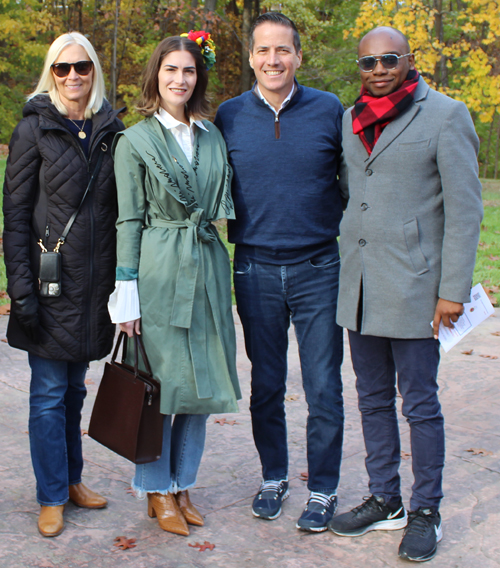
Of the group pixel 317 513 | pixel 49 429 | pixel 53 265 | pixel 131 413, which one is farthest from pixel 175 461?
pixel 53 265

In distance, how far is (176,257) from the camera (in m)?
3.03

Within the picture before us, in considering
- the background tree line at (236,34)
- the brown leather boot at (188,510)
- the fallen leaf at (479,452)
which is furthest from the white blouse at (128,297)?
the background tree line at (236,34)

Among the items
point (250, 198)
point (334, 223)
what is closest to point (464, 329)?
point (334, 223)

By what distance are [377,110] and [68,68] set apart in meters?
1.41

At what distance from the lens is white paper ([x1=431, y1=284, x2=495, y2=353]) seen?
2.87 metres

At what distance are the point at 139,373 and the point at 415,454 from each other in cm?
131

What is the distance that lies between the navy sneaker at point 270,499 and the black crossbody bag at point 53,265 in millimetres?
1415

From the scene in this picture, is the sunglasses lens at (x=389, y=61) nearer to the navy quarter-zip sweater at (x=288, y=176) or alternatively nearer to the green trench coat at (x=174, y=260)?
Result: the navy quarter-zip sweater at (x=288, y=176)

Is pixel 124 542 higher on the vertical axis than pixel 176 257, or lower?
lower

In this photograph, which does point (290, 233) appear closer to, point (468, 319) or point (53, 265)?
point (468, 319)

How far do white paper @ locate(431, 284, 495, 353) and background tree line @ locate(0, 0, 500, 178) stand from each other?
7155mm

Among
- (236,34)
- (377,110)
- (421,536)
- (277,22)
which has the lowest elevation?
(421,536)

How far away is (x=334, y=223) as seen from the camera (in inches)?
130

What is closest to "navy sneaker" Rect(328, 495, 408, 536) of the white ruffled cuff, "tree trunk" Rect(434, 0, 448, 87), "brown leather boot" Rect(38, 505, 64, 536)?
"brown leather boot" Rect(38, 505, 64, 536)
